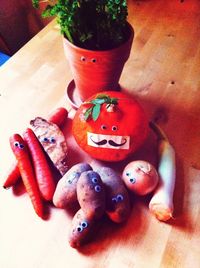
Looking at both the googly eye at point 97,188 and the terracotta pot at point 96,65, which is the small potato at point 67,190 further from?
the terracotta pot at point 96,65

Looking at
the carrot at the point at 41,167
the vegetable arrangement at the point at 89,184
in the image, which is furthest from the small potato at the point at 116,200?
the carrot at the point at 41,167

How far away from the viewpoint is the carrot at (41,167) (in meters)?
0.59

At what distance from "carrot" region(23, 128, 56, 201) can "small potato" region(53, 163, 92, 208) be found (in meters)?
0.03

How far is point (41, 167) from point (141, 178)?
21cm

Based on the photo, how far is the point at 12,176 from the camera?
623 mm

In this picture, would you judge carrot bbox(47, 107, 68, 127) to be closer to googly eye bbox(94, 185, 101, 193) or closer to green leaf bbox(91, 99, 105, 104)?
green leaf bbox(91, 99, 105, 104)

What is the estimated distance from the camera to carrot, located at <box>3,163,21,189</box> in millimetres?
619

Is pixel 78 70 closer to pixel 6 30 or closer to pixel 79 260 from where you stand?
pixel 79 260

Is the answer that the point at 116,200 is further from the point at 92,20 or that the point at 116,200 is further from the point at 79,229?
the point at 92,20

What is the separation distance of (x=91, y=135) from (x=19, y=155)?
16cm

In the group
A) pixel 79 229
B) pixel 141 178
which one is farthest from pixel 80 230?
pixel 141 178

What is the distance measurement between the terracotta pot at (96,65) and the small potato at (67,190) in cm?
24

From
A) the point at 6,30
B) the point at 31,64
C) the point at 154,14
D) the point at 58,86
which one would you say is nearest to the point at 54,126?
the point at 58,86

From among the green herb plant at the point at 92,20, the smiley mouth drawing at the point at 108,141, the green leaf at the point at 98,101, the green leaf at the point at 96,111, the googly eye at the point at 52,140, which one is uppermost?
the green herb plant at the point at 92,20
